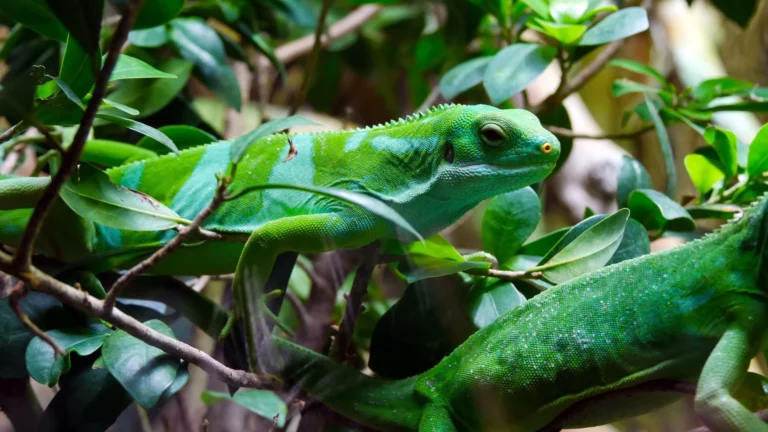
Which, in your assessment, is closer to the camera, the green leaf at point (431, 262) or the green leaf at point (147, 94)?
the green leaf at point (431, 262)

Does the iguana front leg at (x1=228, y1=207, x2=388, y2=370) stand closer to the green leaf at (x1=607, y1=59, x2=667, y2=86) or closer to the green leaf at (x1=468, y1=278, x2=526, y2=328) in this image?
the green leaf at (x1=468, y1=278, x2=526, y2=328)

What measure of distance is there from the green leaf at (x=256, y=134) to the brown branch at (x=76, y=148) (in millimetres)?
223

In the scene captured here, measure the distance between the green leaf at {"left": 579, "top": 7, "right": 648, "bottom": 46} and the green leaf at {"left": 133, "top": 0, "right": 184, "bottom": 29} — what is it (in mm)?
1111

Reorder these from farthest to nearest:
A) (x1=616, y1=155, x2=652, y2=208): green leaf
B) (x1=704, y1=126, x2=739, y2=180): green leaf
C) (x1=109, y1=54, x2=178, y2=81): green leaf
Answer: (x1=616, y1=155, x2=652, y2=208): green leaf < (x1=704, y1=126, x2=739, y2=180): green leaf < (x1=109, y1=54, x2=178, y2=81): green leaf

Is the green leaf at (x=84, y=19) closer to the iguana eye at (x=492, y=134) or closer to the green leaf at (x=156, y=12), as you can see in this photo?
the green leaf at (x=156, y=12)

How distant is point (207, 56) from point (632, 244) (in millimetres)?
1505

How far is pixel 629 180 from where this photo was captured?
1842 mm

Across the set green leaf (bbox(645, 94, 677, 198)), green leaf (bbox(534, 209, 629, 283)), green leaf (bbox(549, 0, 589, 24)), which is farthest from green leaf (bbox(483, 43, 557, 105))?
green leaf (bbox(534, 209, 629, 283))

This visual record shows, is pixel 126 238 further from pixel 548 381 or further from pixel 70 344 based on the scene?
pixel 548 381

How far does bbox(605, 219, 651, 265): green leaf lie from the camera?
1486 mm

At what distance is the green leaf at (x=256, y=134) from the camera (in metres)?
1.04

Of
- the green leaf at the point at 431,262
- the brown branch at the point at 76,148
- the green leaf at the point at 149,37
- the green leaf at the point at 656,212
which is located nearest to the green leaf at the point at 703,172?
the green leaf at the point at 656,212

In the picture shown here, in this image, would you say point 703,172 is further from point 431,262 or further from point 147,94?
point 147,94

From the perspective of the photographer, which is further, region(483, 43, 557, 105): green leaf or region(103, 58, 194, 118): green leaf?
region(103, 58, 194, 118): green leaf
